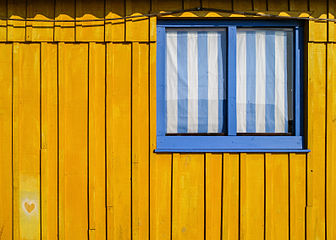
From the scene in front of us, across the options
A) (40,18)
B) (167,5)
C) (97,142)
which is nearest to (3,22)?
(40,18)

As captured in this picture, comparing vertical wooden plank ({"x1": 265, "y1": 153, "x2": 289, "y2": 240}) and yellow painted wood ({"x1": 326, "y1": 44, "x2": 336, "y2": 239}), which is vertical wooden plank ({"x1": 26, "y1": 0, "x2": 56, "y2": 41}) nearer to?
vertical wooden plank ({"x1": 265, "y1": 153, "x2": 289, "y2": 240})

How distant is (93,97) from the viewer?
3951 millimetres

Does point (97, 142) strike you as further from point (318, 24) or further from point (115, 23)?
point (318, 24)

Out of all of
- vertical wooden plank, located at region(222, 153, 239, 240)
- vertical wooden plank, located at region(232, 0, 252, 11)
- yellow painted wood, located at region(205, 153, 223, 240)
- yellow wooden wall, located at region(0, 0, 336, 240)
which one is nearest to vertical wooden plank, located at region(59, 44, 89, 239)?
yellow wooden wall, located at region(0, 0, 336, 240)

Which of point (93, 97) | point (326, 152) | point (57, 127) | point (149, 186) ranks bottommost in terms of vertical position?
point (149, 186)

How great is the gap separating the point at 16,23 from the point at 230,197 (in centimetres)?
309

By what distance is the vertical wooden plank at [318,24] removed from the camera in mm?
3973

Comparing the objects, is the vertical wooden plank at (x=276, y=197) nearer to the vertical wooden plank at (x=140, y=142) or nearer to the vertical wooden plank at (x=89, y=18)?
the vertical wooden plank at (x=140, y=142)

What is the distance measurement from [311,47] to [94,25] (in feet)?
8.03

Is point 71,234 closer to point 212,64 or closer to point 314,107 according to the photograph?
point 212,64

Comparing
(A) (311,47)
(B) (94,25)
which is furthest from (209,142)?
(B) (94,25)

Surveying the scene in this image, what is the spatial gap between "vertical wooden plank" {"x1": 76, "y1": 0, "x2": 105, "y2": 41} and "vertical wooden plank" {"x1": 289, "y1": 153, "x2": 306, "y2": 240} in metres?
2.57

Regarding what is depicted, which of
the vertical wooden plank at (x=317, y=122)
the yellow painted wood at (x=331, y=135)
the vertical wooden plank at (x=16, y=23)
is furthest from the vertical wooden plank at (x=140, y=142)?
the yellow painted wood at (x=331, y=135)

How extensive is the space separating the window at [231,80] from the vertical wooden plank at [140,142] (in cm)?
18
